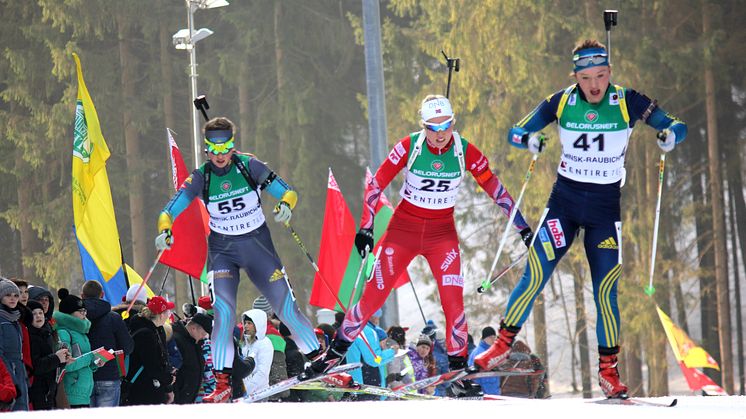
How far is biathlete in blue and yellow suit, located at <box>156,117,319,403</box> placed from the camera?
33.3ft

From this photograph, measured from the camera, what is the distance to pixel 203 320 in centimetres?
1216

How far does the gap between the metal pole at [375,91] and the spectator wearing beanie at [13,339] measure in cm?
769

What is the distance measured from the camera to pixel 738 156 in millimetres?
28547

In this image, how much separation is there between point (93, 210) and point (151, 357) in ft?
16.7

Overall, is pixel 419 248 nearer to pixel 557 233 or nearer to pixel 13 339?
pixel 557 233

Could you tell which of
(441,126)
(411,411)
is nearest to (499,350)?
(441,126)

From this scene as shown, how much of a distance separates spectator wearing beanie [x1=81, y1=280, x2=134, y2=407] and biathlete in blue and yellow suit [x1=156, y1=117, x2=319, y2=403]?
970 millimetres

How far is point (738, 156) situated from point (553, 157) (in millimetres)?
4131

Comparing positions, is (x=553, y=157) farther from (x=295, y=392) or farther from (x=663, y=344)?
(x=295, y=392)

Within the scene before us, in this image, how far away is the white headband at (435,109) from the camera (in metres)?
9.97

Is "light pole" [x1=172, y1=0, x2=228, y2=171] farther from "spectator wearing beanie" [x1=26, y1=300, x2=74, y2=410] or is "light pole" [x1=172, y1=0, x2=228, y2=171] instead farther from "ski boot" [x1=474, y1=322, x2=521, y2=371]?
"ski boot" [x1=474, y1=322, x2=521, y2=371]

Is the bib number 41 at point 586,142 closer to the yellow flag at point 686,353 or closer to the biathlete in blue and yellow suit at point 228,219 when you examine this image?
the biathlete in blue and yellow suit at point 228,219

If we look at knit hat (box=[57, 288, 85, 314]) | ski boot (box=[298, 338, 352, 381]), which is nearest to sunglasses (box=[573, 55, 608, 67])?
ski boot (box=[298, 338, 352, 381])

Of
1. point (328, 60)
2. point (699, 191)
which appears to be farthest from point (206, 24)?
point (699, 191)
